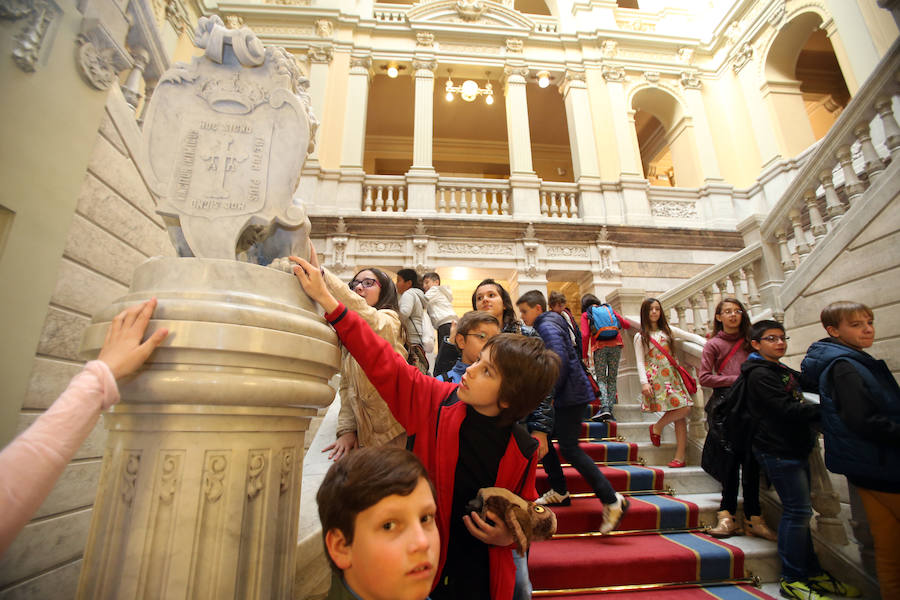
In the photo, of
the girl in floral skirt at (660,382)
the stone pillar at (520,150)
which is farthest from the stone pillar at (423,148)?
the girl in floral skirt at (660,382)

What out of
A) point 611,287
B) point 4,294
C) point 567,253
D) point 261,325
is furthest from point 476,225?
point 261,325

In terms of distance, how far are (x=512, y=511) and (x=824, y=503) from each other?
242cm

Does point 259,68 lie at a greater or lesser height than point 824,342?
greater

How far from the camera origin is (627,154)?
8.70 meters

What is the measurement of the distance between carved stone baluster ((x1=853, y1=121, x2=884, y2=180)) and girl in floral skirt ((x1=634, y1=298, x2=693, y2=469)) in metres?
1.88

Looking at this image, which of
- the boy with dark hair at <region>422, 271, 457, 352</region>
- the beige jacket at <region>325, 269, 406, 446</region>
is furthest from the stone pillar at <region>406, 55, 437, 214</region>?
the beige jacket at <region>325, 269, 406, 446</region>

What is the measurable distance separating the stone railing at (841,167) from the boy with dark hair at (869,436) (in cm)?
197

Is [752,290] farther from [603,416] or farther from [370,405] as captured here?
[370,405]

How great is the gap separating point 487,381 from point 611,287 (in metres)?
7.00

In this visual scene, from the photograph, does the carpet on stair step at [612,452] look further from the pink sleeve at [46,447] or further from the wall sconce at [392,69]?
the wall sconce at [392,69]

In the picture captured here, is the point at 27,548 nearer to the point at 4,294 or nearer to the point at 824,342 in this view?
the point at 4,294

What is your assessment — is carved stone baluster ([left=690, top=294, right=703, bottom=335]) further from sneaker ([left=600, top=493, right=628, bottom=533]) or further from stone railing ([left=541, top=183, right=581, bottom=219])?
stone railing ([left=541, top=183, right=581, bottom=219])

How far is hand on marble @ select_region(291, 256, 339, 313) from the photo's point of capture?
1.19 m

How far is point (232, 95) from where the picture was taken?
1.33 m
